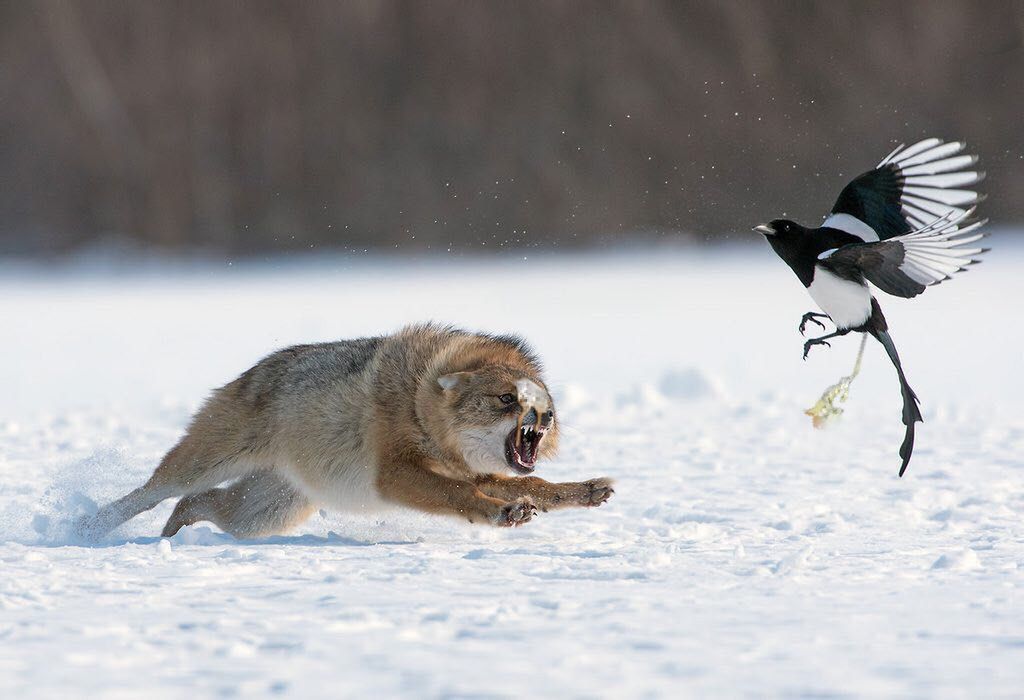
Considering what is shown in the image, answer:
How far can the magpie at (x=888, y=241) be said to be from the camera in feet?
15.5

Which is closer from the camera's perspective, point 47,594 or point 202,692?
point 202,692

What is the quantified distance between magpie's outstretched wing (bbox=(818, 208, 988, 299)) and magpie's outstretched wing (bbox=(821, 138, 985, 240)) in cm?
44

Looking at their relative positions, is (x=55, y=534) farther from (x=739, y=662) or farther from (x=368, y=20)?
(x=368, y=20)

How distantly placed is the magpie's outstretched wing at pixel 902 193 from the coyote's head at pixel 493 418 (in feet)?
4.74

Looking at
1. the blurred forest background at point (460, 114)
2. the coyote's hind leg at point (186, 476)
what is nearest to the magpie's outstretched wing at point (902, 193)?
the coyote's hind leg at point (186, 476)

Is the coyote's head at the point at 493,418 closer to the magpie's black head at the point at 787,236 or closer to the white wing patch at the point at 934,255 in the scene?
the magpie's black head at the point at 787,236

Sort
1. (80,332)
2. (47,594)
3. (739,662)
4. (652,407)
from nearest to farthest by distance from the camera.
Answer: (739,662), (47,594), (652,407), (80,332)

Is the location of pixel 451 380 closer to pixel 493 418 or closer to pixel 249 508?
pixel 493 418

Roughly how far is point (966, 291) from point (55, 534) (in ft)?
45.6

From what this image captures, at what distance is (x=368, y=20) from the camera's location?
25.9 metres

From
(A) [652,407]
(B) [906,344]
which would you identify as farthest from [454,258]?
(A) [652,407]

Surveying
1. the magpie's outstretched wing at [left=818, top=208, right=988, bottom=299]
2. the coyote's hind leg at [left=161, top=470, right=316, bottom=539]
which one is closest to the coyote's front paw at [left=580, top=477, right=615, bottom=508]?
the magpie's outstretched wing at [left=818, top=208, right=988, bottom=299]

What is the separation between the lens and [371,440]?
555cm

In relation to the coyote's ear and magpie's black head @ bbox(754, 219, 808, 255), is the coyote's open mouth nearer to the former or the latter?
the coyote's ear
